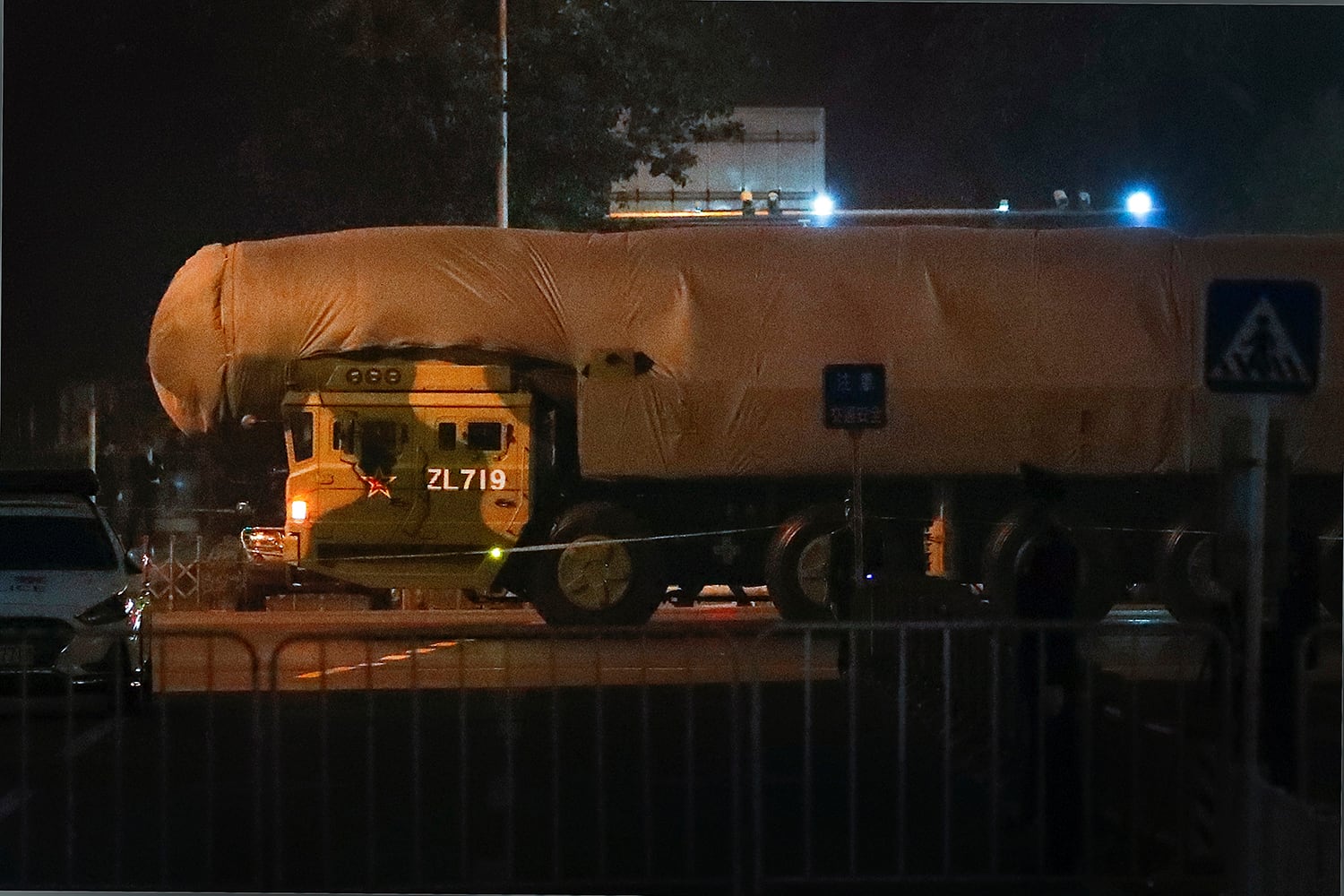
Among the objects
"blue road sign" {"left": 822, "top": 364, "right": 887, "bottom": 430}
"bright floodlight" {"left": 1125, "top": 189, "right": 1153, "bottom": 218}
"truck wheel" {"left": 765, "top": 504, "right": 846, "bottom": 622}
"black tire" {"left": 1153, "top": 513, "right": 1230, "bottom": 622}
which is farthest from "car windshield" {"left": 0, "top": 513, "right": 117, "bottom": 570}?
"bright floodlight" {"left": 1125, "top": 189, "right": 1153, "bottom": 218}

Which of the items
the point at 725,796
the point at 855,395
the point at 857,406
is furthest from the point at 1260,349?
the point at 855,395

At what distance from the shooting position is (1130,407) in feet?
58.6

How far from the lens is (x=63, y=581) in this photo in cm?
1253

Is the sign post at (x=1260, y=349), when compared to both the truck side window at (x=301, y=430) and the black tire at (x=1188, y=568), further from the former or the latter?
the truck side window at (x=301, y=430)

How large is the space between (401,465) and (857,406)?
14.2ft

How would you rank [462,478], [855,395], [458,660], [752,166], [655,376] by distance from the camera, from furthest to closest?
[752,166]
[462,478]
[655,376]
[855,395]
[458,660]

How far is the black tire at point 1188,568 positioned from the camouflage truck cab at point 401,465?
6293mm

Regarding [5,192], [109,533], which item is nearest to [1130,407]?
[109,533]

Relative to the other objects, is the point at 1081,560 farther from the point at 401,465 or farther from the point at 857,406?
the point at 401,465

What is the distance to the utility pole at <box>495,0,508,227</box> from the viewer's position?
79.7 feet

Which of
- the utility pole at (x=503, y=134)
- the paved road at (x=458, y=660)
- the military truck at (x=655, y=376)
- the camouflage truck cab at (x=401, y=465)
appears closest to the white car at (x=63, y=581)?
the paved road at (x=458, y=660)

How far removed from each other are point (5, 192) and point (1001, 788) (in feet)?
62.8

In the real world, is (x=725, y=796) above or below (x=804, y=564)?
below

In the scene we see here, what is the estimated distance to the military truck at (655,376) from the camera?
1767cm
